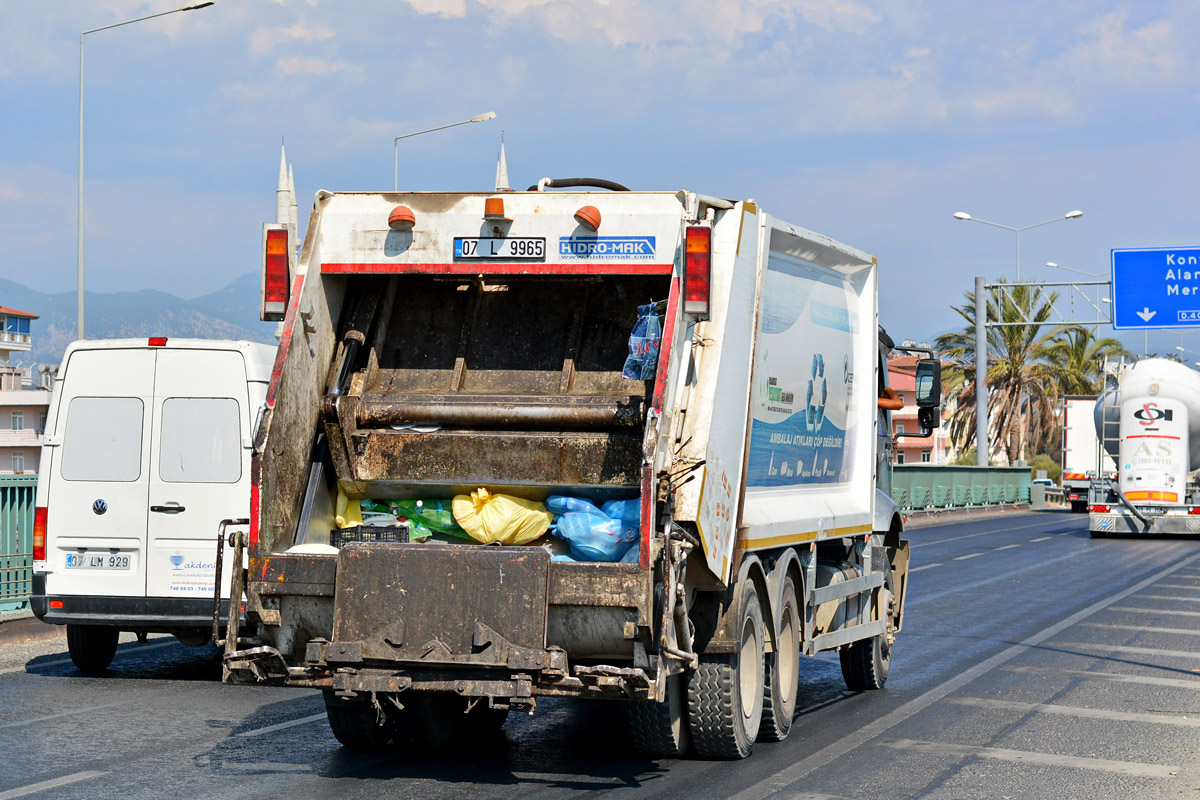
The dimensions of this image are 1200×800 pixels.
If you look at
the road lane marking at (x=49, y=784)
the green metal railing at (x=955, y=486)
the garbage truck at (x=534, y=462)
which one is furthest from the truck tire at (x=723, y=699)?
the green metal railing at (x=955, y=486)

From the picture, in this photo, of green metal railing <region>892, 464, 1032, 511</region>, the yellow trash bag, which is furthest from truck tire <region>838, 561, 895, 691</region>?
green metal railing <region>892, 464, 1032, 511</region>

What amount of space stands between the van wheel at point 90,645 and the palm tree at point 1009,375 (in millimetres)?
47848

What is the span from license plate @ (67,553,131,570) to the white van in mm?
10

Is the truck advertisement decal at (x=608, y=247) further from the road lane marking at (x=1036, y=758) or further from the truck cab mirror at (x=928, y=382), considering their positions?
the truck cab mirror at (x=928, y=382)

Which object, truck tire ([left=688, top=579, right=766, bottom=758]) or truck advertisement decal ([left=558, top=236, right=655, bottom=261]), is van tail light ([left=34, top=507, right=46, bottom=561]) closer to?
truck advertisement decal ([left=558, top=236, right=655, bottom=261])

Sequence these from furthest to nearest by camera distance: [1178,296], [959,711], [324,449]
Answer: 1. [1178,296]
2. [959,711]
3. [324,449]

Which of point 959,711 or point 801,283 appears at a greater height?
point 801,283

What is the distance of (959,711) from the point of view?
31.2 ft

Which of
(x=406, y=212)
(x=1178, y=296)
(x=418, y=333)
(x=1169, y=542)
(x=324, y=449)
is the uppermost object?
(x=1178, y=296)

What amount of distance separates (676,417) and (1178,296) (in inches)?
1319

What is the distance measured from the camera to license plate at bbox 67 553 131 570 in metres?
10.3

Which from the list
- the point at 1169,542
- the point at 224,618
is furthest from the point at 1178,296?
the point at 224,618

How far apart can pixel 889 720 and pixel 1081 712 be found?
56.1 inches

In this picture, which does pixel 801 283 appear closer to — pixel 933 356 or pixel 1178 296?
pixel 933 356
